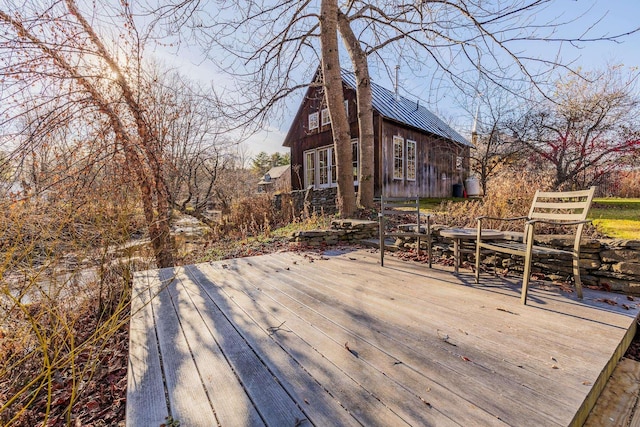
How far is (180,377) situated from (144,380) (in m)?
0.18

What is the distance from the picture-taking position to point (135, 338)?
6.07 feet

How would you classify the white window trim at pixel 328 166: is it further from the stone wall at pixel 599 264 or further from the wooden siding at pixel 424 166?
the stone wall at pixel 599 264

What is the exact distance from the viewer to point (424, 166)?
36.6ft

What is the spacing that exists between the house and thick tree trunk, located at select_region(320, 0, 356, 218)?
10.2ft

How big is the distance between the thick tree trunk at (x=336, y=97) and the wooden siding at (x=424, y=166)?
3685mm

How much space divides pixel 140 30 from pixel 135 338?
14.4ft

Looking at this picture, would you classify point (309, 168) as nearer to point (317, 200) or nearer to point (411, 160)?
point (317, 200)

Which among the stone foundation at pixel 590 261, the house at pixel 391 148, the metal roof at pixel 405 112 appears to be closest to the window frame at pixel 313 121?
the house at pixel 391 148

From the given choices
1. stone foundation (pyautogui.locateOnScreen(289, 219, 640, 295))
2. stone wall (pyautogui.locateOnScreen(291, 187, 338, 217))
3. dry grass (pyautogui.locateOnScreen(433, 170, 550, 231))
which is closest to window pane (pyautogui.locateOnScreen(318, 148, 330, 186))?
stone wall (pyautogui.locateOnScreen(291, 187, 338, 217))

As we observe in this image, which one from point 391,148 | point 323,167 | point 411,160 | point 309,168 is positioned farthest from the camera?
point 309,168

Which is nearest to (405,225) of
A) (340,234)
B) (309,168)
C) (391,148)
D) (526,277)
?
(340,234)

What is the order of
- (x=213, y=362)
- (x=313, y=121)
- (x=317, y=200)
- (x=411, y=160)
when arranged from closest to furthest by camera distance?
(x=213, y=362) → (x=317, y=200) → (x=411, y=160) → (x=313, y=121)

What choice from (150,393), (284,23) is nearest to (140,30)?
(284,23)

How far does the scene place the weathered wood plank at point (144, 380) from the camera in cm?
117
